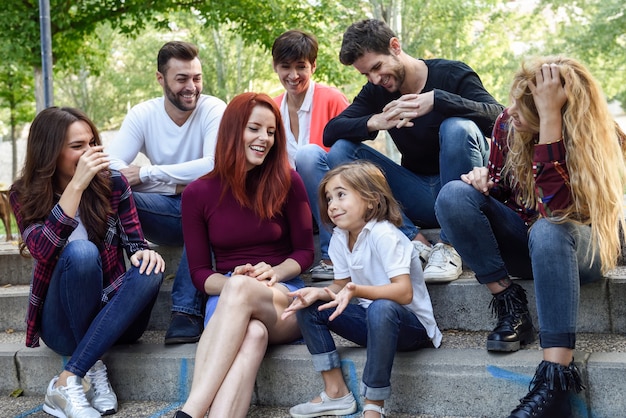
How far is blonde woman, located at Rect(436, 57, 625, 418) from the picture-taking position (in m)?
2.50

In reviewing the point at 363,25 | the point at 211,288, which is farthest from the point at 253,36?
the point at 211,288

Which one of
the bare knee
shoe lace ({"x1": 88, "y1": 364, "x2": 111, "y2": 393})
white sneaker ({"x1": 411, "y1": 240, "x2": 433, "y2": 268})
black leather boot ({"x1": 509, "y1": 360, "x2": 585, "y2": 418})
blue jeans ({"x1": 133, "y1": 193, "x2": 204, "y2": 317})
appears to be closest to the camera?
black leather boot ({"x1": 509, "y1": 360, "x2": 585, "y2": 418})

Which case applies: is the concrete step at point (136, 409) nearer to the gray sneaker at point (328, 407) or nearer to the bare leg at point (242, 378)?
the gray sneaker at point (328, 407)

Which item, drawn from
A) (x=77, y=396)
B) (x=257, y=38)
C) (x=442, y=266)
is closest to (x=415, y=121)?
(x=442, y=266)

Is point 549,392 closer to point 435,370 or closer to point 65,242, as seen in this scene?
point 435,370

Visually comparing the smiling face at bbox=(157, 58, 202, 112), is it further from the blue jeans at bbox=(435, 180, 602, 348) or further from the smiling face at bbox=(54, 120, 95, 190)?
the blue jeans at bbox=(435, 180, 602, 348)

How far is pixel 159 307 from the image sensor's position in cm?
381

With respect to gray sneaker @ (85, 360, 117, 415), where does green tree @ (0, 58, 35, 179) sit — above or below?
above

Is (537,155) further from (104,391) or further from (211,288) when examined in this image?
(104,391)

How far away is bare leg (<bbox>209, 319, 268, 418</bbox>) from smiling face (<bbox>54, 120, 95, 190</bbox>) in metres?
1.17

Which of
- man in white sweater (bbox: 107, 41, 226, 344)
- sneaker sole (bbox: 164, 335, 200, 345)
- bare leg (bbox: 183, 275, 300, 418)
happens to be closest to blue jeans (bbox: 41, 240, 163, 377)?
sneaker sole (bbox: 164, 335, 200, 345)

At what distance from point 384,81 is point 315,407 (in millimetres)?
1721

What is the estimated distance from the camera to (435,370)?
2783 millimetres

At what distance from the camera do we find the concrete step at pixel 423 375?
8.45 feet
